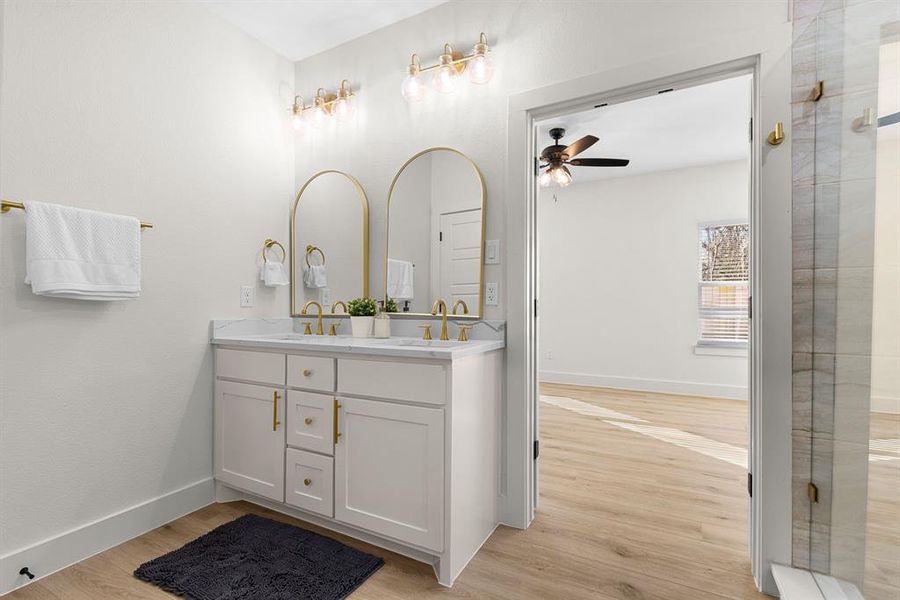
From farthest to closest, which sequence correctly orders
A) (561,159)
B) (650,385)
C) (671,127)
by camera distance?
(650,385)
(671,127)
(561,159)

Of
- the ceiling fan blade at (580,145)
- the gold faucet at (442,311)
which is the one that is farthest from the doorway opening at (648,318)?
the gold faucet at (442,311)

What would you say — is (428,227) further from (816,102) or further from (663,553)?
(663,553)

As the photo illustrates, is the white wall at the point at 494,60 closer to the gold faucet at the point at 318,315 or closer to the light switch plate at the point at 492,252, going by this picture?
the light switch plate at the point at 492,252

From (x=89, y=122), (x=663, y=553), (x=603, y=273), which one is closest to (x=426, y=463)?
(x=663, y=553)

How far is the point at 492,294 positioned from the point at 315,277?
121cm

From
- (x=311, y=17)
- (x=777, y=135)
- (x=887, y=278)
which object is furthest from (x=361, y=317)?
(x=887, y=278)

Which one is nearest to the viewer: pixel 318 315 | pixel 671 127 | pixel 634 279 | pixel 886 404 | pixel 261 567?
pixel 886 404

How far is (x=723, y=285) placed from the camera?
16.7ft

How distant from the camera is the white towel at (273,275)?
2.65m

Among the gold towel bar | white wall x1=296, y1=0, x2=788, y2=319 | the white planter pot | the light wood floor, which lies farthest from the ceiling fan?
Answer: the gold towel bar

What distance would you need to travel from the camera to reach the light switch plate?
86.6 inches

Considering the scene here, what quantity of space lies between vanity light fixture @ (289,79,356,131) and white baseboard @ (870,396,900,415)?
2679mm

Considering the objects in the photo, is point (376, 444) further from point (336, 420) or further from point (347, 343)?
point (347, 343)

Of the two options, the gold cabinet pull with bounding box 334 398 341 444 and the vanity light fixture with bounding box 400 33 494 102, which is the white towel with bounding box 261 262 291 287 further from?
the vanity light fixture with bounding box 400 33 494 102
